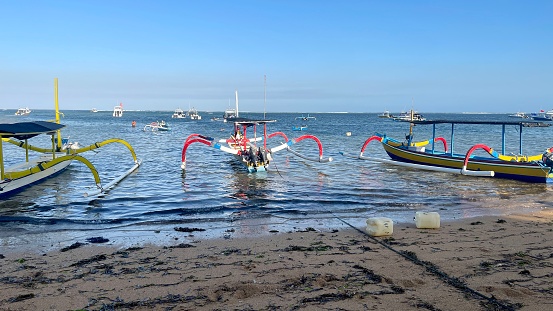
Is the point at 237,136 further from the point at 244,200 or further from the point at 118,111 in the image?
the point at 118,111

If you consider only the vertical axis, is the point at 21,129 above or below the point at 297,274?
above

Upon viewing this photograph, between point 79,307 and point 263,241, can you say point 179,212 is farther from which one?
point 79,307

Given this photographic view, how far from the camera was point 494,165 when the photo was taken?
17.4 meters

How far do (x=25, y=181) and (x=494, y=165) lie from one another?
17.2 m

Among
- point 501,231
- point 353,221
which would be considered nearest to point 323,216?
point 353,221

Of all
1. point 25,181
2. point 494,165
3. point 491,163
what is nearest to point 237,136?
point 25,181

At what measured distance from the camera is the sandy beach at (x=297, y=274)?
5184mm

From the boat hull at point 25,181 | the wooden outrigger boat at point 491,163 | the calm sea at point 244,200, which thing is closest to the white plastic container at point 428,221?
the calm sea at point 244,200

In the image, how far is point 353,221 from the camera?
10266mm

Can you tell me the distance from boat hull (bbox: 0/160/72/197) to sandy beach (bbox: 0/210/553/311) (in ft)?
18.7

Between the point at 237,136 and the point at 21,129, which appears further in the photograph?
the point at 237,136

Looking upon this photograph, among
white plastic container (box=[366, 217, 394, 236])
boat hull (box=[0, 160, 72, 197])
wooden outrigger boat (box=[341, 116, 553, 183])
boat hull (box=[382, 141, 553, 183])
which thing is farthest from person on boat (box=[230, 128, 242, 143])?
white plastic container (box=[366, 217, 394, 236])

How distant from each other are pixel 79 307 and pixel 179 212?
20.8 ft

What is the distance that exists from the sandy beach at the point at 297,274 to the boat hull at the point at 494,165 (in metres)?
8.83
